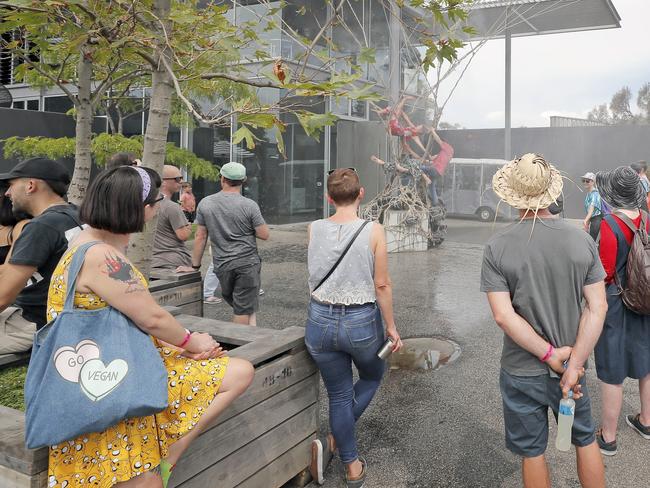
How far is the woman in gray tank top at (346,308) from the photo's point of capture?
3010 mm

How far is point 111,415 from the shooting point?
1739 millimetres

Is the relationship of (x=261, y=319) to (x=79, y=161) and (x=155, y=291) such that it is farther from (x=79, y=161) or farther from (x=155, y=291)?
(x=79, y=161)

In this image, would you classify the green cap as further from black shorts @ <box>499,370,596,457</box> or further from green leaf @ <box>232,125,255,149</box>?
black shorts @ <box>499,370,596,457</box>

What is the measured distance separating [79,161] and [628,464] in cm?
420

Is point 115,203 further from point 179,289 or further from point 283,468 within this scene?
point 179,289

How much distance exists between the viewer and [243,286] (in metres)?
4.89

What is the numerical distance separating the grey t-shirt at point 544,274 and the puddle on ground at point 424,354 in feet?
8.71

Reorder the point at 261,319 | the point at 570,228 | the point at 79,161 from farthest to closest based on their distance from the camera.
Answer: the point at 261,319
the point at 79,161
the point at 570,228

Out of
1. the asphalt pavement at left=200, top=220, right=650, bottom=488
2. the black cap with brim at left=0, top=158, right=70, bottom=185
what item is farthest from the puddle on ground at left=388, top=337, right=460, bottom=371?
the black cap with brim at left=0, top=158, right=70, bottom=185

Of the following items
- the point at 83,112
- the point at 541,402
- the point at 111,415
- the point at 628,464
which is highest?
the point at 83,112

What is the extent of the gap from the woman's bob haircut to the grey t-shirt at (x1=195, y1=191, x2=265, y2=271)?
2.73 metres

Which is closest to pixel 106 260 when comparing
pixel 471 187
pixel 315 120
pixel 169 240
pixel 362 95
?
pixel 315 120

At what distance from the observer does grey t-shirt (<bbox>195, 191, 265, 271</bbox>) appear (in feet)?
15.6

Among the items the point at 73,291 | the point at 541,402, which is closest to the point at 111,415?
the point at 73,291
